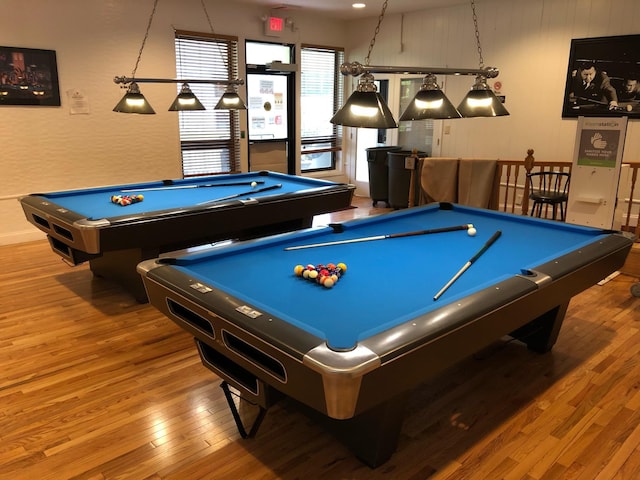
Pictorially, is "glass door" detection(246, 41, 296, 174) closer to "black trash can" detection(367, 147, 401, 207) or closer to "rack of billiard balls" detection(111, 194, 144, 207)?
"black trash can" detection(367, 147, 401, 207)

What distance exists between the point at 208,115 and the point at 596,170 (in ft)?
15.6

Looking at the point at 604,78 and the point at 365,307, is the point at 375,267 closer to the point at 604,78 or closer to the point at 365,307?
the point at 365,307

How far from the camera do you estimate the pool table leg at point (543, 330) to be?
303 centimetres

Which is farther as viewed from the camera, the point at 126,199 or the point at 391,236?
the point at 126,199

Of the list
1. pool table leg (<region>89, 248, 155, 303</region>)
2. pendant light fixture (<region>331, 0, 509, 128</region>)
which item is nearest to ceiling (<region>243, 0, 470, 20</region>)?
pendant light fixture (<region>331, 0, 509, 128</region>)

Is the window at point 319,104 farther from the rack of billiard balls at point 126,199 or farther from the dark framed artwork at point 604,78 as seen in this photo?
the rack of billiard balls at point 126,199

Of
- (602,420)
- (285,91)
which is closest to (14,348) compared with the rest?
(602,420)

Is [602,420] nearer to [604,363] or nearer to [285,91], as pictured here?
[604,363]

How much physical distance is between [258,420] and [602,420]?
168cm

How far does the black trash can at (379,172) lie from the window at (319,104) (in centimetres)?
130

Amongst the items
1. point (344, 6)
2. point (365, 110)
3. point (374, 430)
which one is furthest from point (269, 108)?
point (374, 430)

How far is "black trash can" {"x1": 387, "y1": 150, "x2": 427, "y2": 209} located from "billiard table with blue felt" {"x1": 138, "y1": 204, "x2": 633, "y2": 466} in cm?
379

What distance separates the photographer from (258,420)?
230 centimetres

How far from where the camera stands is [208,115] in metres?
6.84
